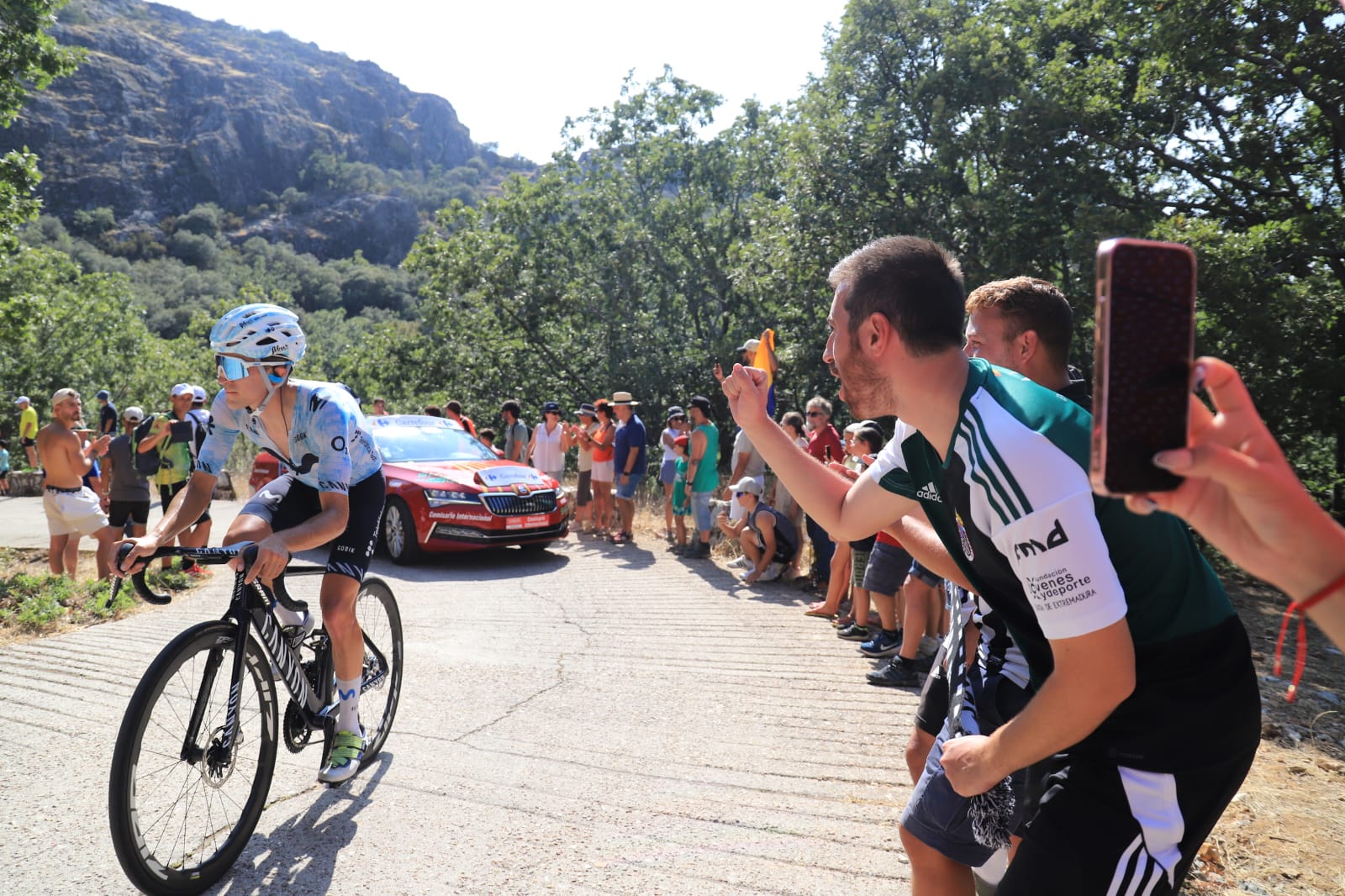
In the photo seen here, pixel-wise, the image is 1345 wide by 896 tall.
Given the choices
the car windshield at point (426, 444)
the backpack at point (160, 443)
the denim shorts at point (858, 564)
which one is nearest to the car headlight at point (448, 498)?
the car windshield at point (426, 444)

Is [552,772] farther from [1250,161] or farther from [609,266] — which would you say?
[609,266]

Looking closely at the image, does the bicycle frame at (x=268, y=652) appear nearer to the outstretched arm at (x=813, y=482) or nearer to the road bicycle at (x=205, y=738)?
the road bicycle at (x=205, y=738)

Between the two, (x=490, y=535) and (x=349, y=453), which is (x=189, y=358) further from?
(x=349, y=453)

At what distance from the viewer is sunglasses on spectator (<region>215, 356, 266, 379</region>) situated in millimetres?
4000

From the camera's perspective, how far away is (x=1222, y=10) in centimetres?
1070

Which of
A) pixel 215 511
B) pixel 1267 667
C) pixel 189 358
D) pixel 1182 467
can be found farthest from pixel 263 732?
pixel 189 358

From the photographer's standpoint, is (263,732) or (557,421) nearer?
(263,732)

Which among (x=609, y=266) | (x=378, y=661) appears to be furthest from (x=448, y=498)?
(x=609, y=266)

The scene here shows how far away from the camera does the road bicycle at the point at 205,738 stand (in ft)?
10.5

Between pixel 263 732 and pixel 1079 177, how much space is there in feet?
45.8

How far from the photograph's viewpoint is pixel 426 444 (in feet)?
42.1

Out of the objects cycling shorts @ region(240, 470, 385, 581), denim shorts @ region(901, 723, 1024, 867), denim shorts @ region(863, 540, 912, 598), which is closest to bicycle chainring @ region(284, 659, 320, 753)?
cycling shorts @ region(240, 470, 385, 581)

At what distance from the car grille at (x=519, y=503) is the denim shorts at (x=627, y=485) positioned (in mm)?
1462

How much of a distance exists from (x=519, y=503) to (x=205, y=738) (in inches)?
331
